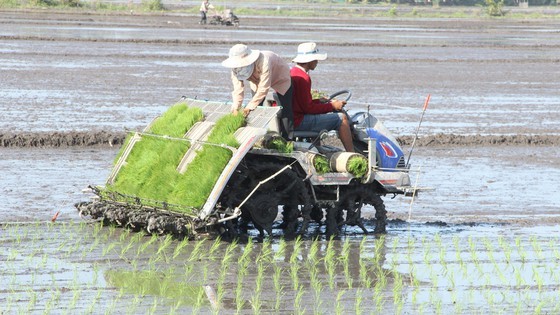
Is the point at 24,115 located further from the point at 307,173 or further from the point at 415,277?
the point at 415,277

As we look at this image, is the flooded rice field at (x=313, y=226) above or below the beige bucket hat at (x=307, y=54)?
below

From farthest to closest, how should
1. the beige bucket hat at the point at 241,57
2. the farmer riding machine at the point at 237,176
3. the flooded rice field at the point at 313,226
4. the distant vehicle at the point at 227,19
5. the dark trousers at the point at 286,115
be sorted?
the distant vehicle at the point at 227,19 → the dark trousers at the point at 286,115 → the beige bucket hat at the point at 241,57 → the farmer riding machine at the point at 237,176 → the flooded rice field at the point at 313,226

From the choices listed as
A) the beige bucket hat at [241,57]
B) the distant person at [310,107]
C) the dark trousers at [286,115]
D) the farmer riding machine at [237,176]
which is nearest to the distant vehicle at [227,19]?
the farmer riding machine at [237,176]

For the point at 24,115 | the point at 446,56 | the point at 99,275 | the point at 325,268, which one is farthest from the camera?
the point at 446,56

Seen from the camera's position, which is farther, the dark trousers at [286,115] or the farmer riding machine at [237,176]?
the dark trousers at [286,115]

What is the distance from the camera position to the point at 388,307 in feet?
29.7

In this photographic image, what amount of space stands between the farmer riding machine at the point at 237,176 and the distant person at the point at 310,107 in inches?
5.0

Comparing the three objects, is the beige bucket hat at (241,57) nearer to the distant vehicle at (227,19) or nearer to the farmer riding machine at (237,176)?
the farmer riding machine at (237,176)

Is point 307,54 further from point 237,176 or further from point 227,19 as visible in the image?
point 227,19

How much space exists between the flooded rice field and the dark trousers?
3.60ft

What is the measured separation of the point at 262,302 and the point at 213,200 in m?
1.95

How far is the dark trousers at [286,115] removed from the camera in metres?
11.6

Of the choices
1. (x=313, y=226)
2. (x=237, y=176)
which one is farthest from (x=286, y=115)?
(x=313, y=226)

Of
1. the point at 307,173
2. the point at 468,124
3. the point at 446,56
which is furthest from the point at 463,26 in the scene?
the point at 307,173
